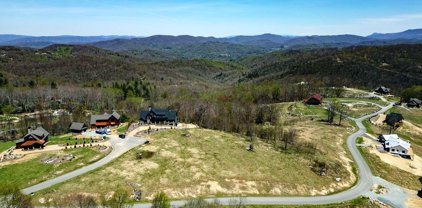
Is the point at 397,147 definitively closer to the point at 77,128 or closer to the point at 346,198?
the point at 346,198

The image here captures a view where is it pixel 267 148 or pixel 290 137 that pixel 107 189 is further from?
pixel 290 137

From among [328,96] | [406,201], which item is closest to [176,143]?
[406,201]

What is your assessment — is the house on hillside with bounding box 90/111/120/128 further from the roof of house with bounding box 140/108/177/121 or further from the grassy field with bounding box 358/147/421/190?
the grassy field with bounding box 358/147/421/190

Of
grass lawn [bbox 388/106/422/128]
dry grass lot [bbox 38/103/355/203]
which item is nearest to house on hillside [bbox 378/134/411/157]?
dry grass lot [bbox 38/103/355/203]

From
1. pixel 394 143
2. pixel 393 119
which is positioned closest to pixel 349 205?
pixel 394 143

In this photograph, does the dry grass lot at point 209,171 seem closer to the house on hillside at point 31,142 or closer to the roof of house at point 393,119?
the house on hillside at point 31,142

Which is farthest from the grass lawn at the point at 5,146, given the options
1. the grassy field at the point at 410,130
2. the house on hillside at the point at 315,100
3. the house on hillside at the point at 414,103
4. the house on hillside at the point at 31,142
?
the house on hillside at the point at 414,103
